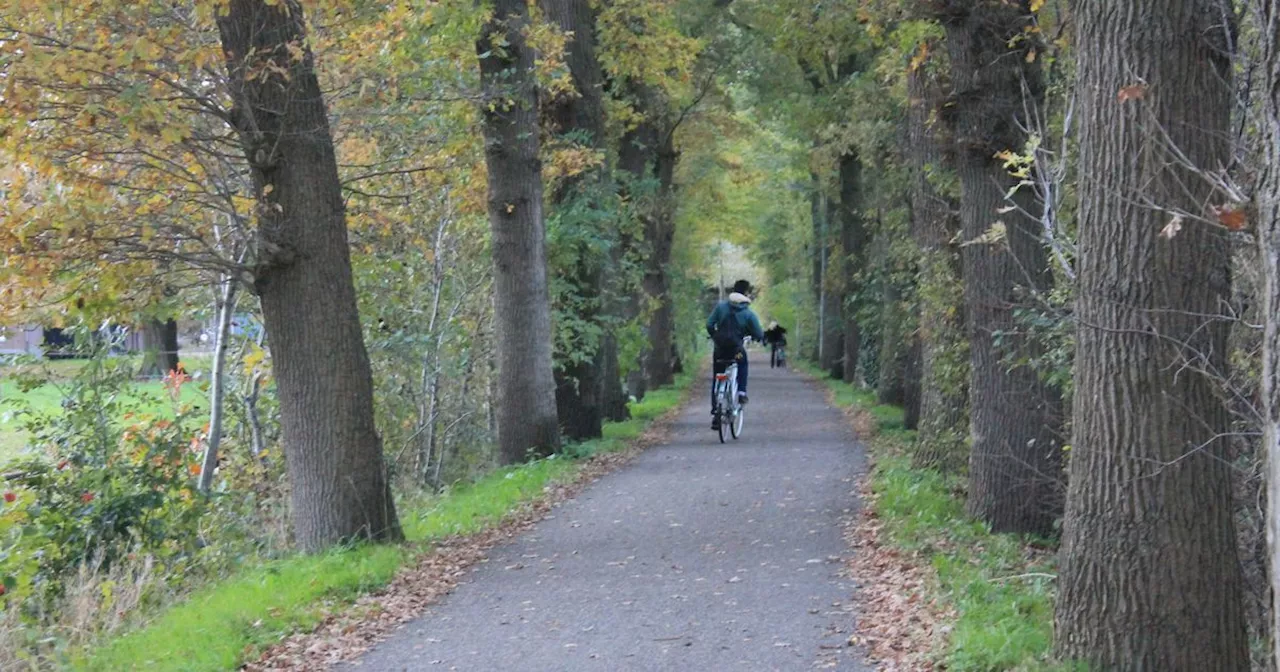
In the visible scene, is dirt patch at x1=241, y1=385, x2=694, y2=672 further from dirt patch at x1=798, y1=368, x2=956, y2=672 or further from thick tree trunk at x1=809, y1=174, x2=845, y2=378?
thick tree trunk at x1=809, y1=174, x2=845, y2=378

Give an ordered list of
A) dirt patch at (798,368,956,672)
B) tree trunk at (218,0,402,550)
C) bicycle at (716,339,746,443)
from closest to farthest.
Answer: dirt patch at (798,368,956,672) → tree trunk at (218,0,402,550) → bicycle at (716,339,746,443)

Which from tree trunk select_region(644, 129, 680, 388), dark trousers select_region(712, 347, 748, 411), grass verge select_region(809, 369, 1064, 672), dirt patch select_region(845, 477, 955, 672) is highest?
tree trunk select_region(644, 129, 680, 388)

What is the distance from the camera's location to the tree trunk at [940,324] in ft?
45.8

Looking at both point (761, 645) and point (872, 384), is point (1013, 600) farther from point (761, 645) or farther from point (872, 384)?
point (872, 384)

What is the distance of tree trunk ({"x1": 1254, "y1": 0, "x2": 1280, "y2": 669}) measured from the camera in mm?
4232

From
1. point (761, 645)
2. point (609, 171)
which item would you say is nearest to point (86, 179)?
point (761, 645)

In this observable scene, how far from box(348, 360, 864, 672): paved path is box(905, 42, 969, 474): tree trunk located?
1.14 metres

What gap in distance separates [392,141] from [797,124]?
17620mm

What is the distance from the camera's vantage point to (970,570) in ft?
31.9

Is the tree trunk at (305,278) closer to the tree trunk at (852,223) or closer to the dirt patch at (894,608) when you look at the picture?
the dirt patch at (894,608)

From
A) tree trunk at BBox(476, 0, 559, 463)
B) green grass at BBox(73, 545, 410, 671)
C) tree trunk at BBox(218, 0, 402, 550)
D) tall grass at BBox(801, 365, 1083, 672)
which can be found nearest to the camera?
tall grass at BBox(801, 365, 1083, 672)

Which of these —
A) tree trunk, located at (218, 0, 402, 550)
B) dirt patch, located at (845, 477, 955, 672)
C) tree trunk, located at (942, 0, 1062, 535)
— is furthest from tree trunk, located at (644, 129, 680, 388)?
dirt patch, located at (845, 477, 955, 672)

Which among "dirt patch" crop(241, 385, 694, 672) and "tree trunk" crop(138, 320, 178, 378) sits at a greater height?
"tree trunk" crop(138, 320, 178, 378)

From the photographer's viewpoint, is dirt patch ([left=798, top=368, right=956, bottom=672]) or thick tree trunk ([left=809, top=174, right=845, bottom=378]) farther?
thick tree trunk ([left=809, top=174, right=845, bottom=378])
